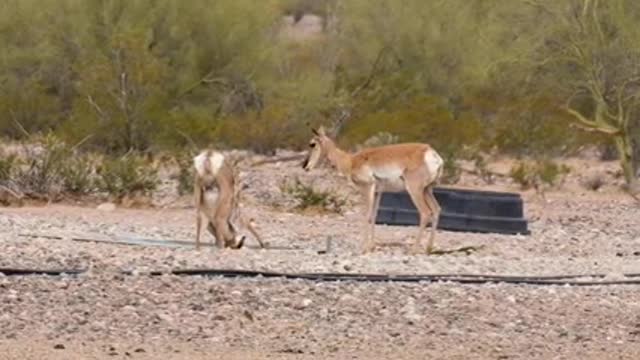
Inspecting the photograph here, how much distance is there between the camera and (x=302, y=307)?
14.7 meters

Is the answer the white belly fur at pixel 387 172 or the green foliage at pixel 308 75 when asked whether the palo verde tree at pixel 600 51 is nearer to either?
the green foliage at pixel 308 75

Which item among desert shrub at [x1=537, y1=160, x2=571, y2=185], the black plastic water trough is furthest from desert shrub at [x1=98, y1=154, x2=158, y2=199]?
desert shrub at [x1=537, y1=160, x2=571, y2=185]

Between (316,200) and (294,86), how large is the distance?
18.9m

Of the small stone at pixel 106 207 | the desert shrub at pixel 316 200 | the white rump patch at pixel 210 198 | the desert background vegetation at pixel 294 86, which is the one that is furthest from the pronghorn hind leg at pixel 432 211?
the desert background vegetation at pixel 294 86

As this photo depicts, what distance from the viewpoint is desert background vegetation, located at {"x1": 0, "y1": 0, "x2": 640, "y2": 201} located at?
36.2m

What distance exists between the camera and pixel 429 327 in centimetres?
1411

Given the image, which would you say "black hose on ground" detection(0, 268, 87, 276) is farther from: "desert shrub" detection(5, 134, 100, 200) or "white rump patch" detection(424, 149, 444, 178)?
"desert shrub" detection(5, 134, 100, 200)

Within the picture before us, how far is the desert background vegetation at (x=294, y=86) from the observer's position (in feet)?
119

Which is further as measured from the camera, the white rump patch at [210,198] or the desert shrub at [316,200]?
the desert shrub at [316,200]

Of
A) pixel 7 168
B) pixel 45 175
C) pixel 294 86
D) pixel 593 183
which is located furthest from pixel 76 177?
pixel 294 86

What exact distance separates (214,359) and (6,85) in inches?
1239

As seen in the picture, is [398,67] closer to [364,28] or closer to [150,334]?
[364,28]

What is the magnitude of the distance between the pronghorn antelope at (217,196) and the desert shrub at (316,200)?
768 centimetres

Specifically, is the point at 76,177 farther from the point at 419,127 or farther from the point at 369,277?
the point at 419,127
